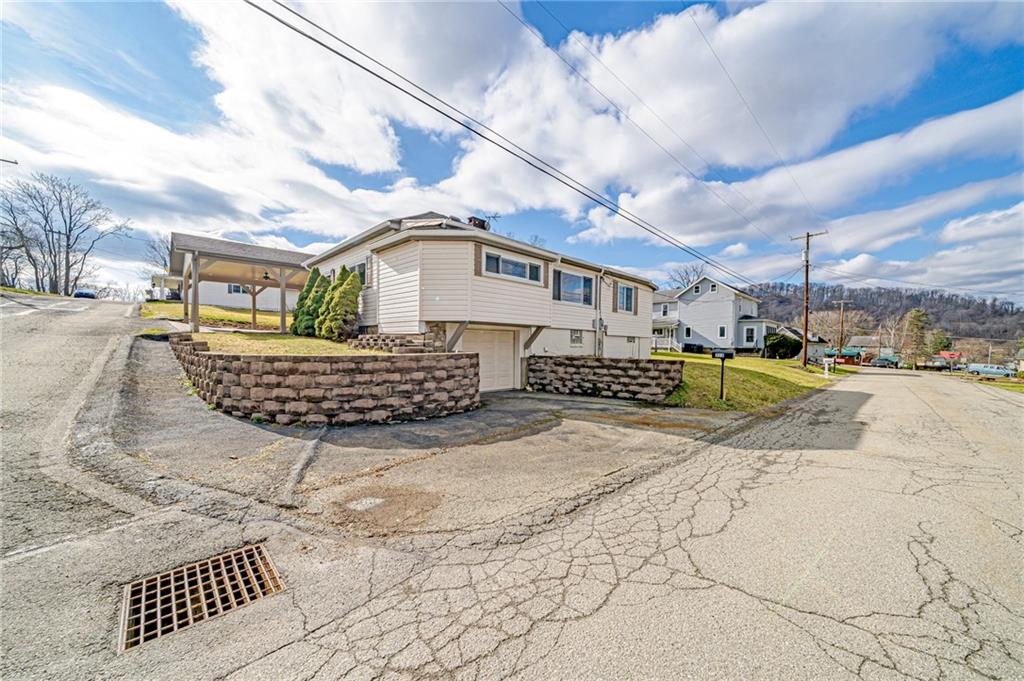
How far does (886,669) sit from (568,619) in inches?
66.7

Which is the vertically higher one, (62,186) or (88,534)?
(62,186)

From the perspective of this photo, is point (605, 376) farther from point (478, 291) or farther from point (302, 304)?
point (302, 304)

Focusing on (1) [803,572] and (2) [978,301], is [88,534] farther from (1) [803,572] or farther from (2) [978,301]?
(2) [978,301]

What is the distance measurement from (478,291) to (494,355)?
3.03 meters

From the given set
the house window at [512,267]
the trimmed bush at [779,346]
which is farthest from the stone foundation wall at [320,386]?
the trimmed bush at [779,346]

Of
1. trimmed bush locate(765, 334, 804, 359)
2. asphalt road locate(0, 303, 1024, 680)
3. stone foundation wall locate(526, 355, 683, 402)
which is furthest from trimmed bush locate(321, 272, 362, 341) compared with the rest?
trimmed bush locate(765, 334, 804, 359)

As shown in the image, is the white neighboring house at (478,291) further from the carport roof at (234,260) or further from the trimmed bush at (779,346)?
the trimmed bush at (779,346)

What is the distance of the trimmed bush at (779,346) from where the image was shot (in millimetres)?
36044

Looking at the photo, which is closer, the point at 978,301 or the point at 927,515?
the point at 927,515

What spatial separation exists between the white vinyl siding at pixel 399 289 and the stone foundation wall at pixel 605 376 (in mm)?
4695

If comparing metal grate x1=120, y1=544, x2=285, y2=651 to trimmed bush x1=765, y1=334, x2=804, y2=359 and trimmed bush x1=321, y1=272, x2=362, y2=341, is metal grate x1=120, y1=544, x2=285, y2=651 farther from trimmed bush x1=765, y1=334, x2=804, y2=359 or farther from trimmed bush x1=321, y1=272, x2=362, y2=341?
trimmed bush x1=765, y1=334, x2=804, y2=359

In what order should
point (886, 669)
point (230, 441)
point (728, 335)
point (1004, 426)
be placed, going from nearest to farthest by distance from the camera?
point (886, 669), point (230, 441), point (1004, 426), point (728, 335)

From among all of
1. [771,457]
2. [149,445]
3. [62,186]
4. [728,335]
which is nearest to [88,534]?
[149,445]

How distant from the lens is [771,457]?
6.25m
